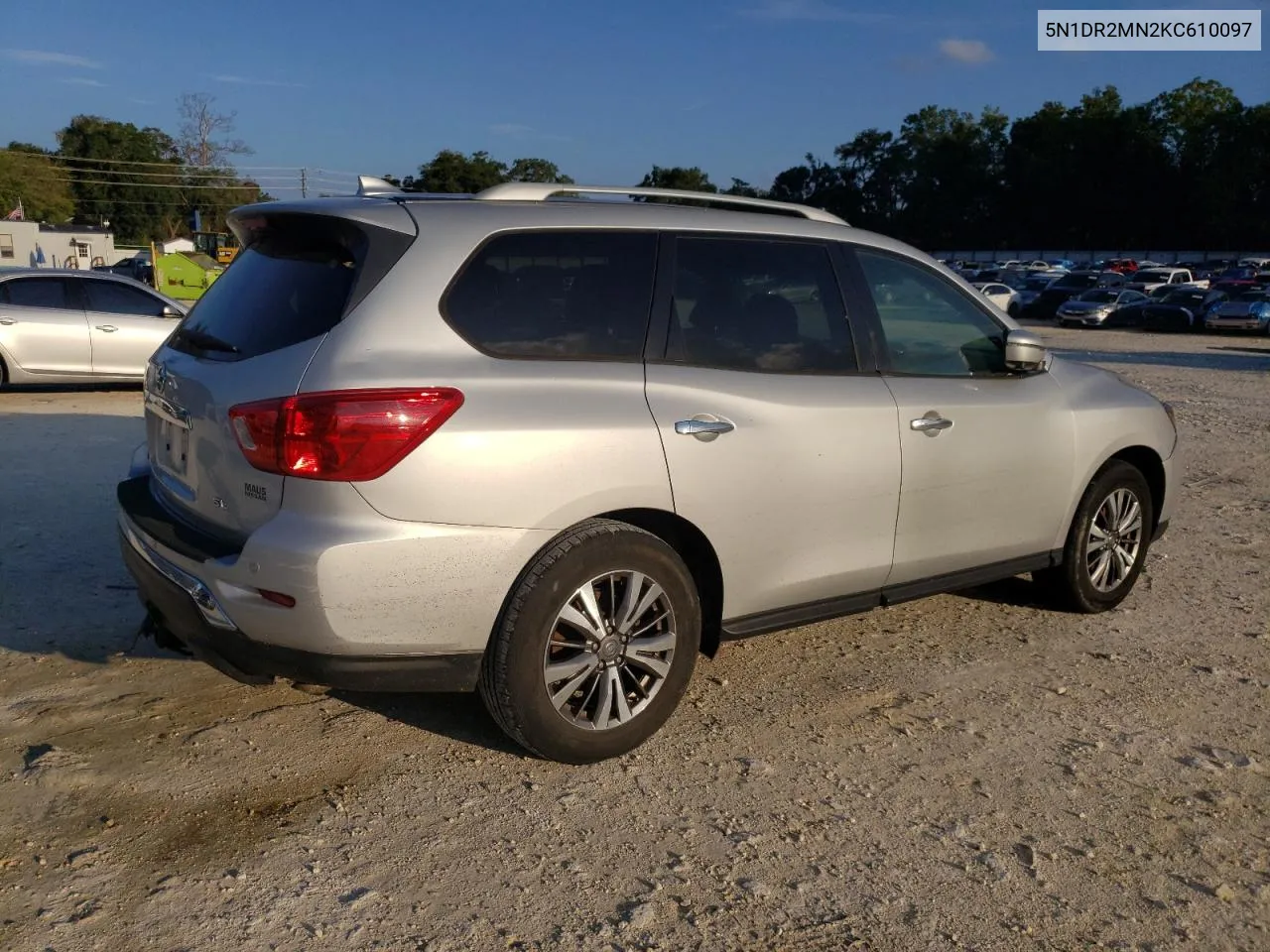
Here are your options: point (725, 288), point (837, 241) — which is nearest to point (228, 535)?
point (725, 288)

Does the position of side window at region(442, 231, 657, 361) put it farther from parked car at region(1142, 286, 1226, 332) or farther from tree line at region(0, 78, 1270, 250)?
tree line at region(0, 78, 1270, 250)

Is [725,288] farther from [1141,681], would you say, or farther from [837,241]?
[1141,681]

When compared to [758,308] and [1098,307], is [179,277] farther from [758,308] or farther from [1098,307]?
[758,308]

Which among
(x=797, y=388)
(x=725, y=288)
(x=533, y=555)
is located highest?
(x=725, y=288)

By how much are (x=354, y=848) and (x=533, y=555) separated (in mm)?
1016

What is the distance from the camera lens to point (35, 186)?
90812 millimetres

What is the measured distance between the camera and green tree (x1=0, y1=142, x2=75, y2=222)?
85.0m

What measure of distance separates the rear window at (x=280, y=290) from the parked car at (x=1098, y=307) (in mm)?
37823

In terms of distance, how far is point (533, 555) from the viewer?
369cm

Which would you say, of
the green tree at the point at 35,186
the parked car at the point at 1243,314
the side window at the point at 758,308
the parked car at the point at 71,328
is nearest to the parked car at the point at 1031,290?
the parked car at the point at 1243,314

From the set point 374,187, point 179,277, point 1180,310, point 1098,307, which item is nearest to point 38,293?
point 374,187

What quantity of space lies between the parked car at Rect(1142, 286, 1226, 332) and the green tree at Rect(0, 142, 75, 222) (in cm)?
7849

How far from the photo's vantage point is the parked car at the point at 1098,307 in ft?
125

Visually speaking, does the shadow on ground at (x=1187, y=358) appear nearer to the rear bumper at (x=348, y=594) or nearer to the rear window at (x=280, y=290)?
the rear window at (x=280, y=290)
